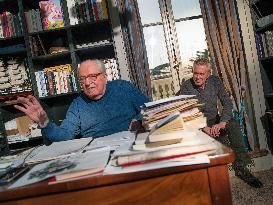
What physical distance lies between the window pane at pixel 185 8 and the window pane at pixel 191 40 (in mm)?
88

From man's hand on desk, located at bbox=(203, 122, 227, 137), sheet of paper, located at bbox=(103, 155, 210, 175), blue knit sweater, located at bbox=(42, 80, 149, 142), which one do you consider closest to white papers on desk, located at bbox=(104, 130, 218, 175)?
sheet of paper, located at bbox=(103, 155, 210, 175)

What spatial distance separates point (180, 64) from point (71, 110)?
1893mm

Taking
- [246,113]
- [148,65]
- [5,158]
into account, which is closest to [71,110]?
[5,158]

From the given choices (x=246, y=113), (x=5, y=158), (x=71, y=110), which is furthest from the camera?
(x=246, y=113)

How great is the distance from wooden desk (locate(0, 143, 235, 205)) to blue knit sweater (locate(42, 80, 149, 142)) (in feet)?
3.61

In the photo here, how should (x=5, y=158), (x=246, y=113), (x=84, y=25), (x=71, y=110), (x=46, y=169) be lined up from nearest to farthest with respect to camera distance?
(x=46, y=169) → (x=5, y=158) → (x=71, y=110) → (x=84, y=25) → (x=246, y=113)

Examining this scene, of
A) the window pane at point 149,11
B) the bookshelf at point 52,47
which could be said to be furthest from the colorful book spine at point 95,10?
the window pane at point 149,11

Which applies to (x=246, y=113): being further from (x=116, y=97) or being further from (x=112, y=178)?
(x=112, y=178)

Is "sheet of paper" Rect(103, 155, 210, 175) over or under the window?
under

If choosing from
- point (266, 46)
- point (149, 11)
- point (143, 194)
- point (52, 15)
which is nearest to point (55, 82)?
point (52, 15)

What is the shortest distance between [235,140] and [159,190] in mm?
2368

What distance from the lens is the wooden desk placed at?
2.71 ft

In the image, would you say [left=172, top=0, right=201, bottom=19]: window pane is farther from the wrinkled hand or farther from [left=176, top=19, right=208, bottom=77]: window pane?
the wrinkled hand

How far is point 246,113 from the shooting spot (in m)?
3.53
